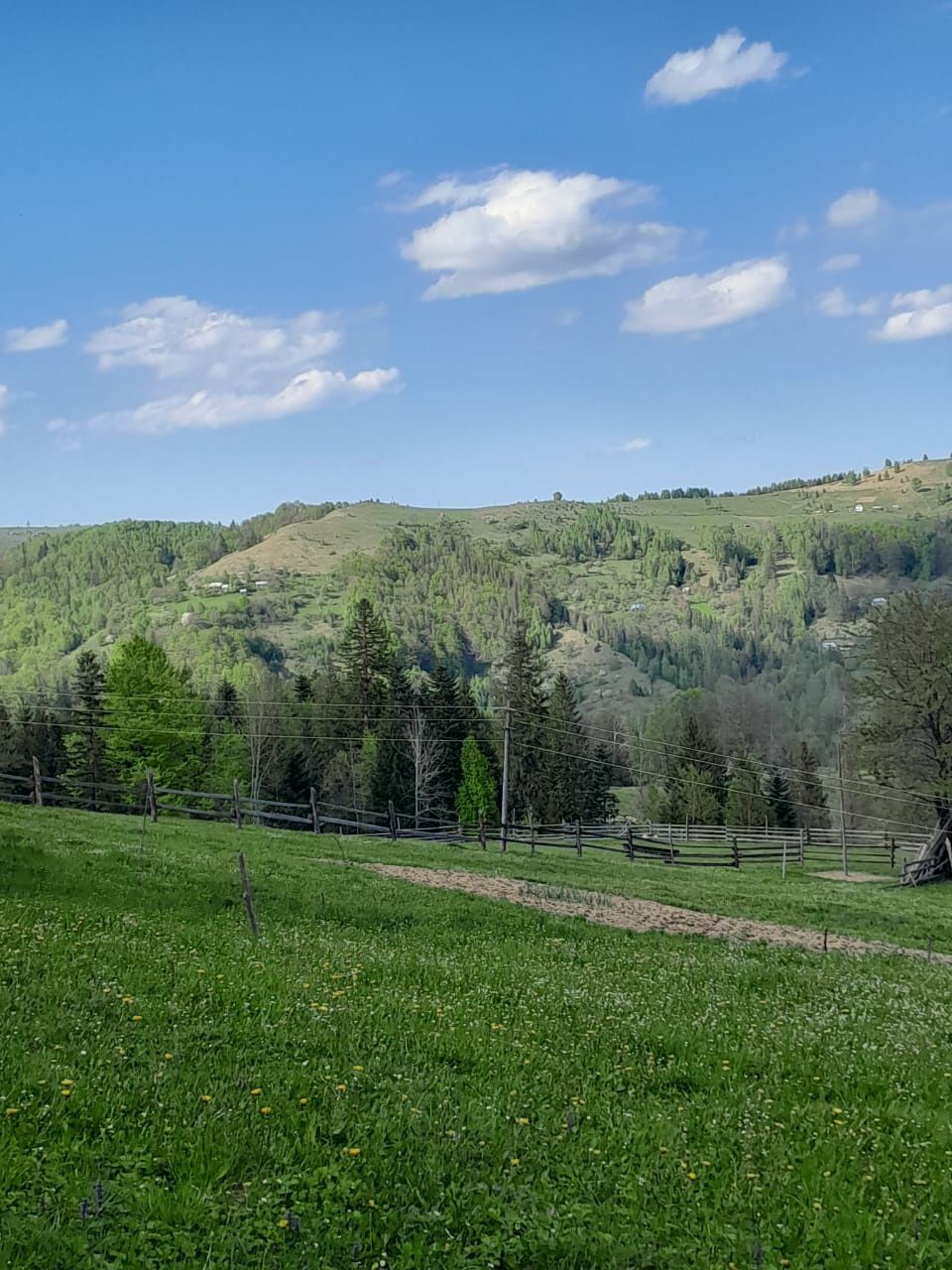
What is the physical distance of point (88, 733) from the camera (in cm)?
7831

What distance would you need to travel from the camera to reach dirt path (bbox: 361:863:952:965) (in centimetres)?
2355

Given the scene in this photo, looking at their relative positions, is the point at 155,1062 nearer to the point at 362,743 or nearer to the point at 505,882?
the point at 505,882

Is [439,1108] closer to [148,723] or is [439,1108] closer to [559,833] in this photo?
[559,833]

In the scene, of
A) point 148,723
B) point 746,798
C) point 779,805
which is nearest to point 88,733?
point 148,723

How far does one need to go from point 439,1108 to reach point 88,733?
7694cm

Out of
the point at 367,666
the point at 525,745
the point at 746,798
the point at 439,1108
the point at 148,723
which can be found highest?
the point at 367,666

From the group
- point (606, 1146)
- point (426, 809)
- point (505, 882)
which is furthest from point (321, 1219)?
point (426, 809)

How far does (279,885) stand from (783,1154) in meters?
16.5

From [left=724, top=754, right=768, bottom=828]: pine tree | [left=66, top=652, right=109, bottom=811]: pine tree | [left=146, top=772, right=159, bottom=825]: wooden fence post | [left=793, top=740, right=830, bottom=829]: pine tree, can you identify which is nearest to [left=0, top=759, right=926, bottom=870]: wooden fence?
[left=146, top=772, right=159, bottom=825]: wooden fence post

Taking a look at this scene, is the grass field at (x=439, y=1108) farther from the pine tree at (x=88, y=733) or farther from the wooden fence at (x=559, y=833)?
the pine tree at (x=88, y=733)

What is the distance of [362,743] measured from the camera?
9262 centimetres

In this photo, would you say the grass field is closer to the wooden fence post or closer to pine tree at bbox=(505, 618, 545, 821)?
the wooden fence post

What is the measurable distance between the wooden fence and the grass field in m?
30.3

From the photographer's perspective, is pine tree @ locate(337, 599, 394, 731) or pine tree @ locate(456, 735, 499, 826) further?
pine tree @ locate(337, 599, 394, 731)
